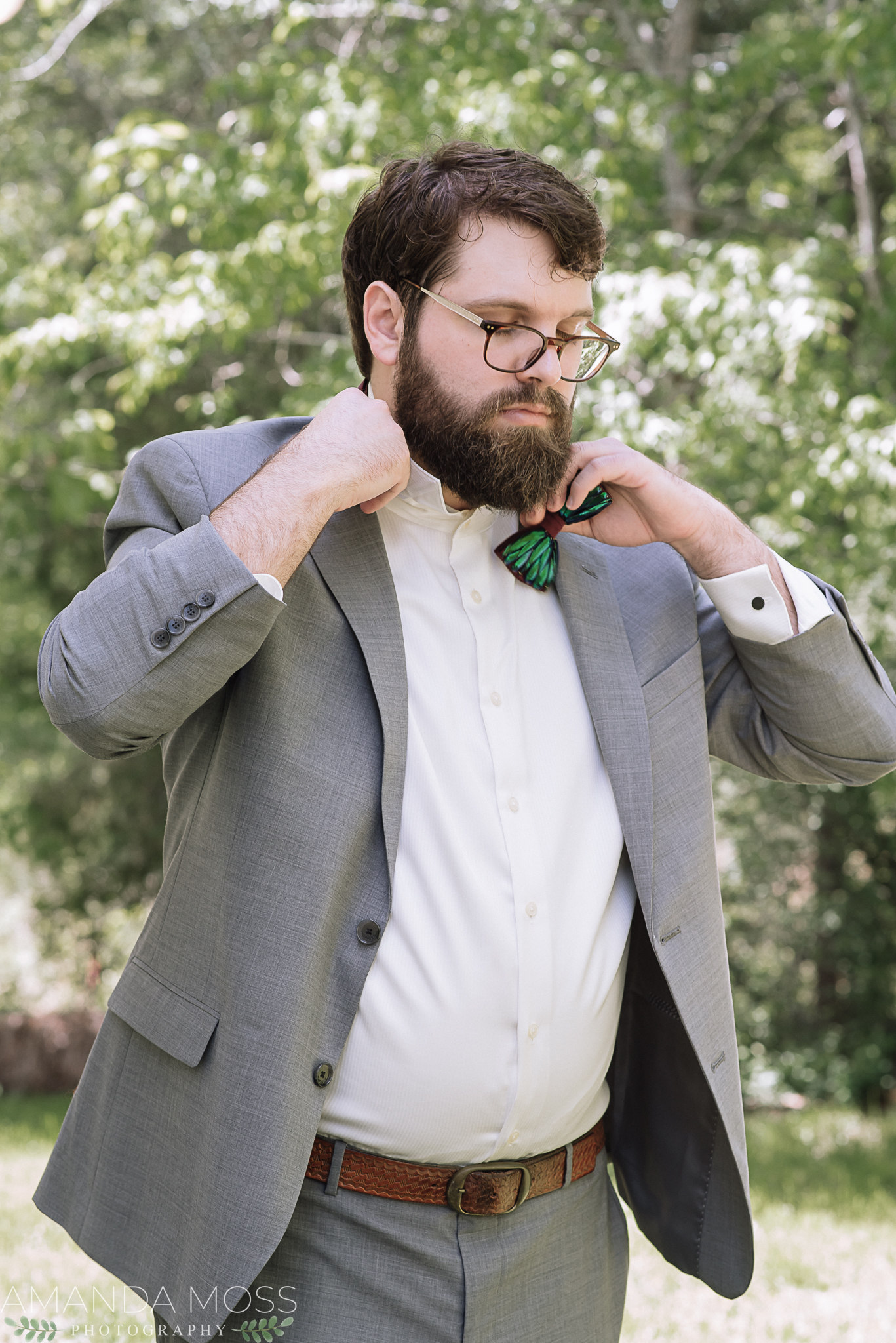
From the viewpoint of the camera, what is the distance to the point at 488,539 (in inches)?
81.7

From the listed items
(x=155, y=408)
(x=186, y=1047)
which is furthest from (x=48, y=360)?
(x=186, y=1047)

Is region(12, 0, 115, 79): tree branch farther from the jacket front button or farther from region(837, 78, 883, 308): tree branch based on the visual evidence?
the jacket front button

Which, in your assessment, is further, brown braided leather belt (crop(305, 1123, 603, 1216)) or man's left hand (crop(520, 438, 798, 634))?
man's left hand (crop(520, 438, 798, 634))

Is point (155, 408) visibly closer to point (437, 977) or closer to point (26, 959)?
point (26, 959)

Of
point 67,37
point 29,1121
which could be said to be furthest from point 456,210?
point 29,1121

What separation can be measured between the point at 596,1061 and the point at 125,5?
10.3 meters

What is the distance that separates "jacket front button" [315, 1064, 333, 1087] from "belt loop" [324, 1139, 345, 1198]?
134 millimetres

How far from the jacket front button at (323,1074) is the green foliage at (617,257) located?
310 centimetres

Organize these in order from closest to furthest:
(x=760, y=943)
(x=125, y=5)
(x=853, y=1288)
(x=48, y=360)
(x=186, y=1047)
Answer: (x=186, y=1047), (x=853, y=1288), (x=48, y=360), (x=760, y=943), (x=125, y=5)

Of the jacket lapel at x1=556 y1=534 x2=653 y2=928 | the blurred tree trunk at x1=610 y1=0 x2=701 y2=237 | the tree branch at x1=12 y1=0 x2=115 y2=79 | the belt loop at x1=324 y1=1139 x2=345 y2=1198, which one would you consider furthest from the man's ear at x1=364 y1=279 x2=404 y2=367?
the tree branch at x1=12 y1=0 x2=115 y2=79

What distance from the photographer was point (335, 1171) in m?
1.69

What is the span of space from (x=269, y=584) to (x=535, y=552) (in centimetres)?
58

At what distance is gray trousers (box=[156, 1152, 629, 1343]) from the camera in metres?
1.67

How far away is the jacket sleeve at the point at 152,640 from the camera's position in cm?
154
